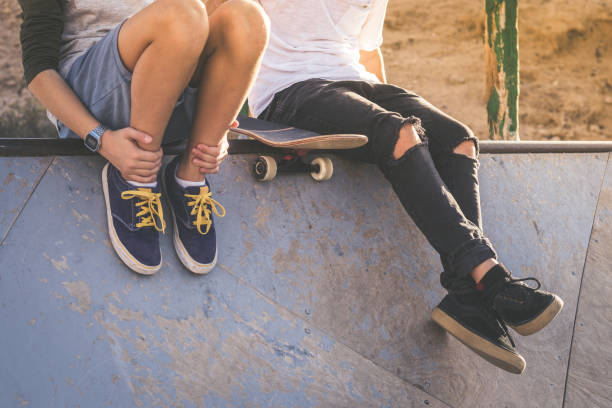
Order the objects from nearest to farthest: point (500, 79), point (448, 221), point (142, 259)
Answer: point (142, 259)
point (448, 221)
point (500, 79)

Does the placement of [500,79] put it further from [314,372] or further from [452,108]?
[452,108]

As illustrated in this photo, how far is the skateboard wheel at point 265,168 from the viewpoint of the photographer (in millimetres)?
1809

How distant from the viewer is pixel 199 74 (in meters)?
1.57

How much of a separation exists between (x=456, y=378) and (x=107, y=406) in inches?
43.2

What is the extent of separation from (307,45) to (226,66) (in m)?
0.69

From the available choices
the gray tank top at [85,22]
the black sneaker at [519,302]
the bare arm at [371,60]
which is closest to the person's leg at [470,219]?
the black sneaker at [519,302]

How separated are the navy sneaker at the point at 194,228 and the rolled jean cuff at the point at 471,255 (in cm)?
67

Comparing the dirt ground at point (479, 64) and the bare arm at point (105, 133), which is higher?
the bare arm at point (105, 133)

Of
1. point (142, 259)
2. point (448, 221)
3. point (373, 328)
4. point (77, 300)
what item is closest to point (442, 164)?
point (448, 221)

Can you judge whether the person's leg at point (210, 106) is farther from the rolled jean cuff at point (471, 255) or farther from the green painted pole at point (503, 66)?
the green painted pole at point (503, 66)

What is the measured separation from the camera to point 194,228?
161cm

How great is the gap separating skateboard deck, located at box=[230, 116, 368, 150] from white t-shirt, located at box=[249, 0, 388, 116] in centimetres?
27

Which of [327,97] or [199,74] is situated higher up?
[199,74]

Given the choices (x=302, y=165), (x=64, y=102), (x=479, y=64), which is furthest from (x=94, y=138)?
(x=479, y=64)
